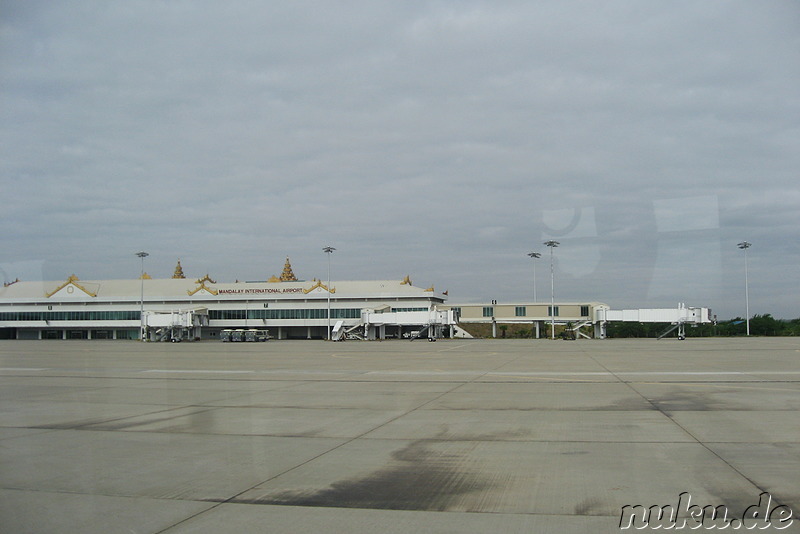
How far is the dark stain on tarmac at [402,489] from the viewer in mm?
8328

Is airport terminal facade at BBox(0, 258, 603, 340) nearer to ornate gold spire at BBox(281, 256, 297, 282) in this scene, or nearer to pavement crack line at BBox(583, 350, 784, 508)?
ornate gold spire at BBox(281, 256, 297, 282)

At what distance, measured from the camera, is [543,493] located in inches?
342

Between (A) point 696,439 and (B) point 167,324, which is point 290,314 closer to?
(B) point 167,324

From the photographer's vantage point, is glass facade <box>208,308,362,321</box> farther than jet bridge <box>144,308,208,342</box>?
Yes

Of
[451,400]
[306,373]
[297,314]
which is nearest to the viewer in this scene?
[451,400]

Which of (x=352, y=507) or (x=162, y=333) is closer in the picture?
(x=352, y=507)

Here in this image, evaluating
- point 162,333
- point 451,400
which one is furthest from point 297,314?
point 451,400

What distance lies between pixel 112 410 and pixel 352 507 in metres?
11.9

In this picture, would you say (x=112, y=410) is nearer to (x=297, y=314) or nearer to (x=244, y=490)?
(x=244, y=490)

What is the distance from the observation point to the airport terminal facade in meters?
121

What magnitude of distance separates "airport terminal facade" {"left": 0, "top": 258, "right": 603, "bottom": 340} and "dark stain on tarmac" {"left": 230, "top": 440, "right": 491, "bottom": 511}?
10814 centimetres

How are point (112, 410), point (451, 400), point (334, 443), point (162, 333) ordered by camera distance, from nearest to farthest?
point (334, 443) → point (112, 410) → point (451, 400) → point (162, 333)

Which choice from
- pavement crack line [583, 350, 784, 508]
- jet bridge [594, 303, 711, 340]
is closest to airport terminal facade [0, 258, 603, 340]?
jet bridge [594, 303, 711, 340]

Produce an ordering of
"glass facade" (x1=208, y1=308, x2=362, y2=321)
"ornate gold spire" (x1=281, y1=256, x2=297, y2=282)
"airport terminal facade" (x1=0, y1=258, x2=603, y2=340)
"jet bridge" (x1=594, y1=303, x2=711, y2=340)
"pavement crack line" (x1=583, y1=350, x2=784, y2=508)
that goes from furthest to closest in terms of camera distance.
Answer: "ornate gold spire" (x1=281, y1=256, x2=297, y2=282), "glass facade" (x1=208, y1=308, x2=362, y2=321), "airport terminal facade" (x1=0, y1=258, x2=603, y2=340), "jet bridge" (x1=594, y1=303, x2=711, y2=340), "pavement crack line" (x1=583, y1=350, x2=784, y2=508)
